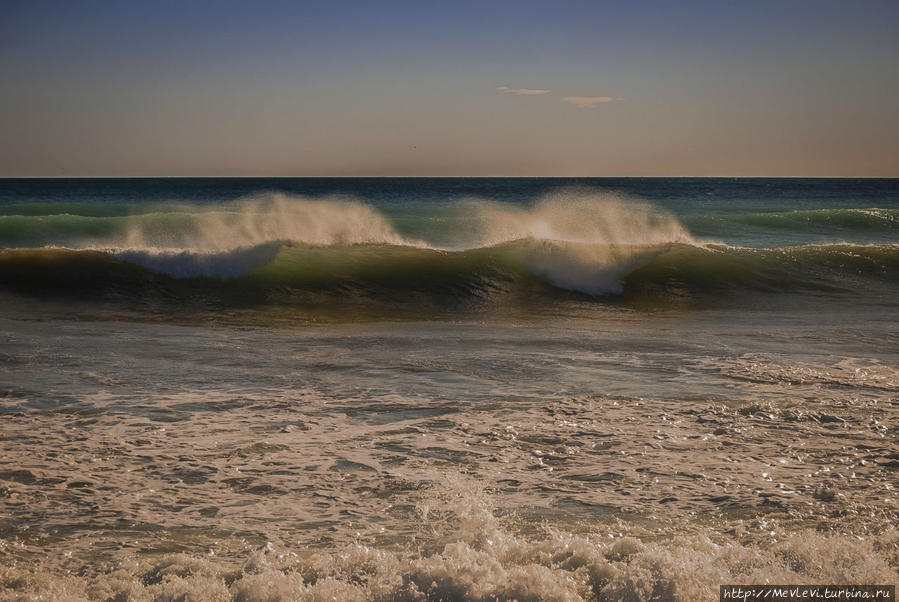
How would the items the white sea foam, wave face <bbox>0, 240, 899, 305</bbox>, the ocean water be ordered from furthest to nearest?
wave face <bbox>0, 240, 899, 305</bbox> < the ocean water < the white sea foam

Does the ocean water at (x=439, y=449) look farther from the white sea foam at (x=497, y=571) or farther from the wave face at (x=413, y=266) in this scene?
the wave face at (x=413, y=266)

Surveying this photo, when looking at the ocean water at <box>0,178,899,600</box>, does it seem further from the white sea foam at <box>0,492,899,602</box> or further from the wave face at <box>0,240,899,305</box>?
the wave face at <box>0,240,899,305</box>

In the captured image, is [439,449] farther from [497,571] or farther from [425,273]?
[425,273]

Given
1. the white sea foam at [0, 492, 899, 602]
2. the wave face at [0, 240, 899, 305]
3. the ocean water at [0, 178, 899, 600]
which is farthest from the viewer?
the wave face at [0, 240, 899, 305]

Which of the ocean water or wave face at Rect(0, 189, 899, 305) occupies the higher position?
wave face at Rect(0, 189, 899, 305)

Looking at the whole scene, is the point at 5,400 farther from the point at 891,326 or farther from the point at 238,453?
the point at 891,326

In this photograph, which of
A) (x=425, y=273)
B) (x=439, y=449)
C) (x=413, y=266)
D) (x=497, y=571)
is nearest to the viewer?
(x=497, y=571)

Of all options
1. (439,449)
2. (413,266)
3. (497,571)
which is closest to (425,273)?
(413,266)

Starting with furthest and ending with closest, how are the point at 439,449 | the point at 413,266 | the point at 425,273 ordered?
the point at 413,266
the point at 425,273
the point at 439,449

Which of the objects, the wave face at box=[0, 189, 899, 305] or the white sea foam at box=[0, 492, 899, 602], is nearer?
the white sea foam at box=[0, 492, 899, 602]

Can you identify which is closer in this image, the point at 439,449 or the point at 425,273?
the point at 439,449

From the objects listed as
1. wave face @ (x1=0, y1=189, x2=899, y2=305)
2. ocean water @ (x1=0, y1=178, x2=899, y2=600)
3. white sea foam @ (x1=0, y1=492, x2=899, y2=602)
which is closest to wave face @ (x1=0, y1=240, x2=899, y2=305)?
wave face @ (x1=0, y1=189, x2=899, y2=305)

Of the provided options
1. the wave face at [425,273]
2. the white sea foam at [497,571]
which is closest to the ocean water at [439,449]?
the white sea foam at [497,571]

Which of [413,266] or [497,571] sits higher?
[413,266]
